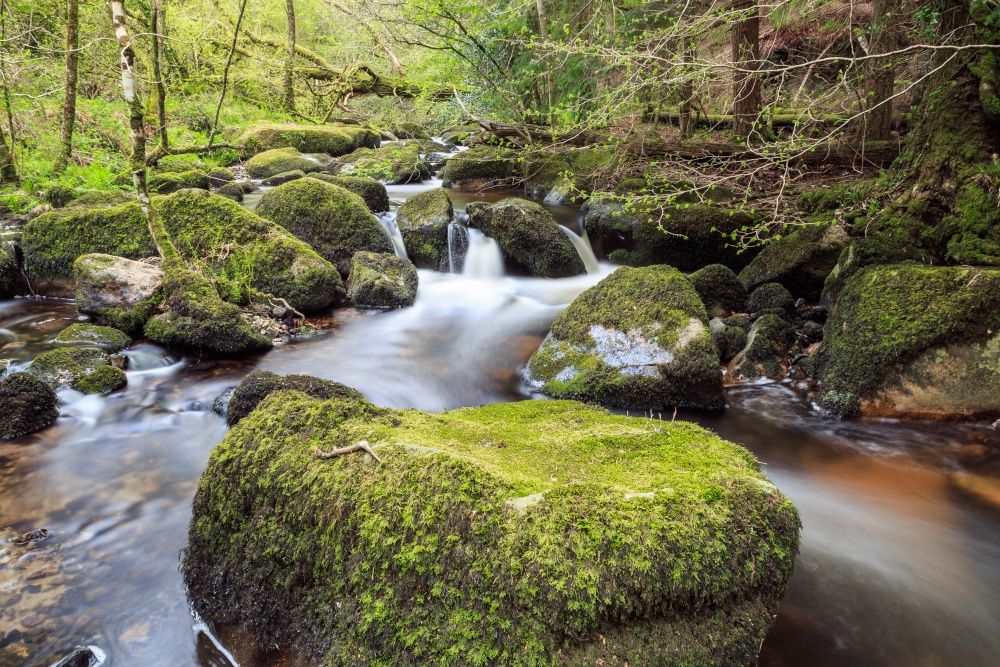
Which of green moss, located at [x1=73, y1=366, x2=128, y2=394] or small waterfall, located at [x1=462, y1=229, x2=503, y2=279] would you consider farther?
small waterfall, located at [x1=462, y1=229, x2=503, y2=279]

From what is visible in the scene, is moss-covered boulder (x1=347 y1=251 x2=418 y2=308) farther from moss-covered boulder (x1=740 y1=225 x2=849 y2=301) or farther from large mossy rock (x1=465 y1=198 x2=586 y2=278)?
moss-covered boulder (x1=740 y1=225 x2=849 y2=301)

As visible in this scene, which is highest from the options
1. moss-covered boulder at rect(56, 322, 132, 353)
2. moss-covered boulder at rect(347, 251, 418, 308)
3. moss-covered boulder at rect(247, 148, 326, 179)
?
moss-covered boulder at rect(247, 148, 326, 179)

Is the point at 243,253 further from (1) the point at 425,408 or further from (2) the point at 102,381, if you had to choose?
(1) the point at 425,408

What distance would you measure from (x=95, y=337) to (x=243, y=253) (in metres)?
2.00

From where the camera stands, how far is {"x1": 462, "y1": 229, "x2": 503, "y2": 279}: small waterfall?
360 inches

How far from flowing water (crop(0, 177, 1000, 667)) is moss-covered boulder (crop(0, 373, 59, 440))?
103mm

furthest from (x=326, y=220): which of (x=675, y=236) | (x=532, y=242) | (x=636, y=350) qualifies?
(x=636, y=350)

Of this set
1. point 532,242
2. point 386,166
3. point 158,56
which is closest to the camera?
point 532,242

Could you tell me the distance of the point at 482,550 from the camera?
75.2 inches

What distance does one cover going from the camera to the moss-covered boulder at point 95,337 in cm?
583

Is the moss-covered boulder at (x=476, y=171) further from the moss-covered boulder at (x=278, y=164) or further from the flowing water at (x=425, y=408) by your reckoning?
the flowing water at (x=425, y=408)

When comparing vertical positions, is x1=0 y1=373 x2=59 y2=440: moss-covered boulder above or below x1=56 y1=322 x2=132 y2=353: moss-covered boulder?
below

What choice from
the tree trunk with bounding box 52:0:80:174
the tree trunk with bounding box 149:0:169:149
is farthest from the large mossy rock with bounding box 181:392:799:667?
the tree trunk with bounding box 149:0:169:149

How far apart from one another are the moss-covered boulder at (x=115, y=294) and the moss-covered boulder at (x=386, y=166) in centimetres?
823
